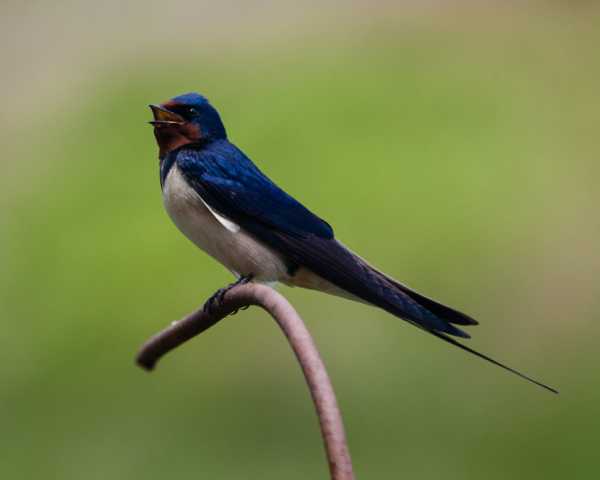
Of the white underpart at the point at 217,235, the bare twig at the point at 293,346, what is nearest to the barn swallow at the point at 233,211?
the white underpart at the point at 217,235

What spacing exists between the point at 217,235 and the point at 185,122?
20 centimetres

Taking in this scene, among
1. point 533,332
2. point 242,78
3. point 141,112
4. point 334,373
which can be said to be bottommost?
point 334,373

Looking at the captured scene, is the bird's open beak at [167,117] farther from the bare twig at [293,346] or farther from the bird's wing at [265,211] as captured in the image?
the bare twig at [293,346]

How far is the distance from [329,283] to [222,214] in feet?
0.69

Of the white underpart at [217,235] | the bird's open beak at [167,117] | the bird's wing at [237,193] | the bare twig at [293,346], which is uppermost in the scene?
the bird's open beak at [167,117]

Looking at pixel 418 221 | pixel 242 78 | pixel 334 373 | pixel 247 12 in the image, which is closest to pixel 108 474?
pixel 334 373

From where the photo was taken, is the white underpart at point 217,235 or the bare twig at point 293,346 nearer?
the bare twig at point 293,346

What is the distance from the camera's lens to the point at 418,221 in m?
4.15

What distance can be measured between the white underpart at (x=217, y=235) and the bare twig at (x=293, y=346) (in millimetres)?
204

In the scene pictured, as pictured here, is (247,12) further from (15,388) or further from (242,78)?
(15,388)

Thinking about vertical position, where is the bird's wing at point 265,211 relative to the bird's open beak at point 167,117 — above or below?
below

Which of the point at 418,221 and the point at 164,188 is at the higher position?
the point at 418,221

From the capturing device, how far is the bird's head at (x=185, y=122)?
1730 mm

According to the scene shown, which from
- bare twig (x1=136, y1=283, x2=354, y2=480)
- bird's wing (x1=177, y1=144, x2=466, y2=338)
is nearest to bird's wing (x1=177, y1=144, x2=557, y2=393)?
bird's wing (x1=177, y1=144, x2=466, y2=338)
